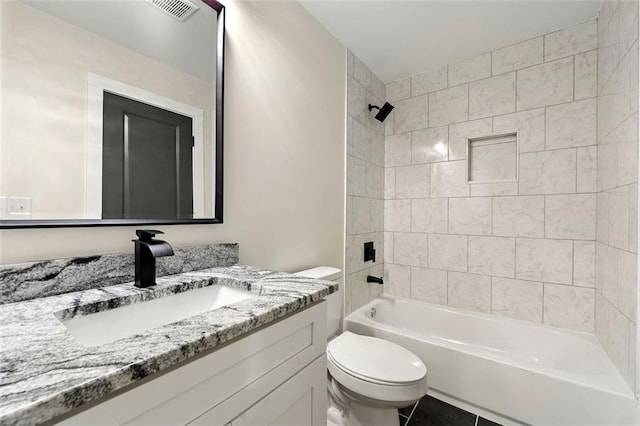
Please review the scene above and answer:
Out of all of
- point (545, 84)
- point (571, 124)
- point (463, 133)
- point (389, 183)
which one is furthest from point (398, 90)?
point (571, 124)

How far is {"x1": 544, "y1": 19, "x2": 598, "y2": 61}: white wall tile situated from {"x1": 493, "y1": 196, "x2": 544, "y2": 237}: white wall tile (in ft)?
3.21

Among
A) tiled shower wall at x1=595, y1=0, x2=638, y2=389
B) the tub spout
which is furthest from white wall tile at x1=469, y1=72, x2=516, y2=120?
the tub spout

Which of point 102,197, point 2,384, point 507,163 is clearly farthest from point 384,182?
point 2,384

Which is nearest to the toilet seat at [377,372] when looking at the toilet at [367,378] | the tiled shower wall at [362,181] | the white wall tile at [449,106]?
the toilet at [367,378]

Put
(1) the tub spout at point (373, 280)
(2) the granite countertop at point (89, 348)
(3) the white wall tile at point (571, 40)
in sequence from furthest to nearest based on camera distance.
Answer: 1. (1) the tub spout at point (373, 280)
2. (3) the white wall tile at point (571, 40)
3. (2) the granite countertop at point (89, 348)

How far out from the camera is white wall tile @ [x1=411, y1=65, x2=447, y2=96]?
8.00ft

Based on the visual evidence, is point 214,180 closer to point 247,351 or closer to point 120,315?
point 120,315

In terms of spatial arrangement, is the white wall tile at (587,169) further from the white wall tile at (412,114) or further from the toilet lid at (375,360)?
the toilet lid at (375,360)

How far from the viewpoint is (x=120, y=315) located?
0.81m

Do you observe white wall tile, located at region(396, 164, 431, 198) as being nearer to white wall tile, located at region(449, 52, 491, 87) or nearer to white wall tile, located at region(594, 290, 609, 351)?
white wall tile, located at region(449, 52, 491, 87)

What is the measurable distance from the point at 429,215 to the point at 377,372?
4.86ft

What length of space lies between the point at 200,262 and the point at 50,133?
0.61 meters

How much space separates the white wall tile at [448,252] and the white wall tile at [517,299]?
263 millimetres

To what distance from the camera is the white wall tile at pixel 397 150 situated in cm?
261
